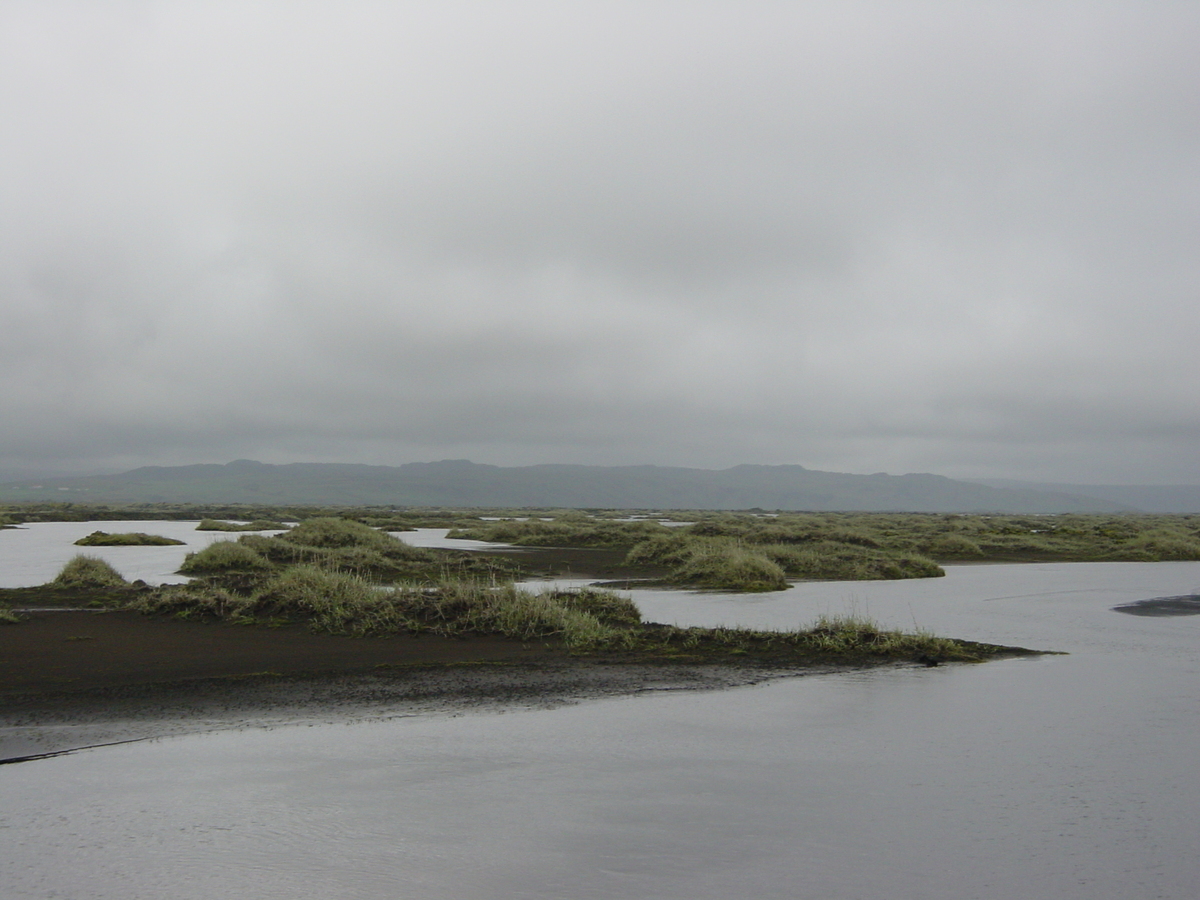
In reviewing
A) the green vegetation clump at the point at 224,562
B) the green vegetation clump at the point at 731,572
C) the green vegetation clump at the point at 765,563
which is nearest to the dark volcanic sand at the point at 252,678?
the green vegetation clump at the point at 224,562

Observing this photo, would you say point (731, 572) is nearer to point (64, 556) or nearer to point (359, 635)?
point (359, 635)

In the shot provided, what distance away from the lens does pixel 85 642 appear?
546 inches

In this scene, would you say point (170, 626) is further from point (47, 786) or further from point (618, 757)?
point (618, 757)

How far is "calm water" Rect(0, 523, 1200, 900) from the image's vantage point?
18.1 ft

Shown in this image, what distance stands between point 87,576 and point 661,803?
19276 mm

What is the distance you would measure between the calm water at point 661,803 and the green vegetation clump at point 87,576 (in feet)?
47.3

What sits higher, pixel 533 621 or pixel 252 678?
pixel 533 621

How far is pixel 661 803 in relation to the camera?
7012mm

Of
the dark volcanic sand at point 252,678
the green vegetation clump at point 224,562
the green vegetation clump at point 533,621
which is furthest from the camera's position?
the green vegetation clump at point 224,562

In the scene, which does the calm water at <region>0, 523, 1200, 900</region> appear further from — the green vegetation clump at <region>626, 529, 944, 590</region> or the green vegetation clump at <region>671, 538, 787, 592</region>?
the green vegetation clump at <region>626, 529, 944, 590</region>

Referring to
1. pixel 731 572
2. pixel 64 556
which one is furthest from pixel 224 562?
pixel 731 572

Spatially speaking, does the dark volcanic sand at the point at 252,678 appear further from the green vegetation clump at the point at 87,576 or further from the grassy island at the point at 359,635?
the green vegetation clump at the point at 87,576

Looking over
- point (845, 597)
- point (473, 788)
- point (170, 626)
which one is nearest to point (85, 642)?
point (170, 626)

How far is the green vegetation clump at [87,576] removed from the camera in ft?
67.8
